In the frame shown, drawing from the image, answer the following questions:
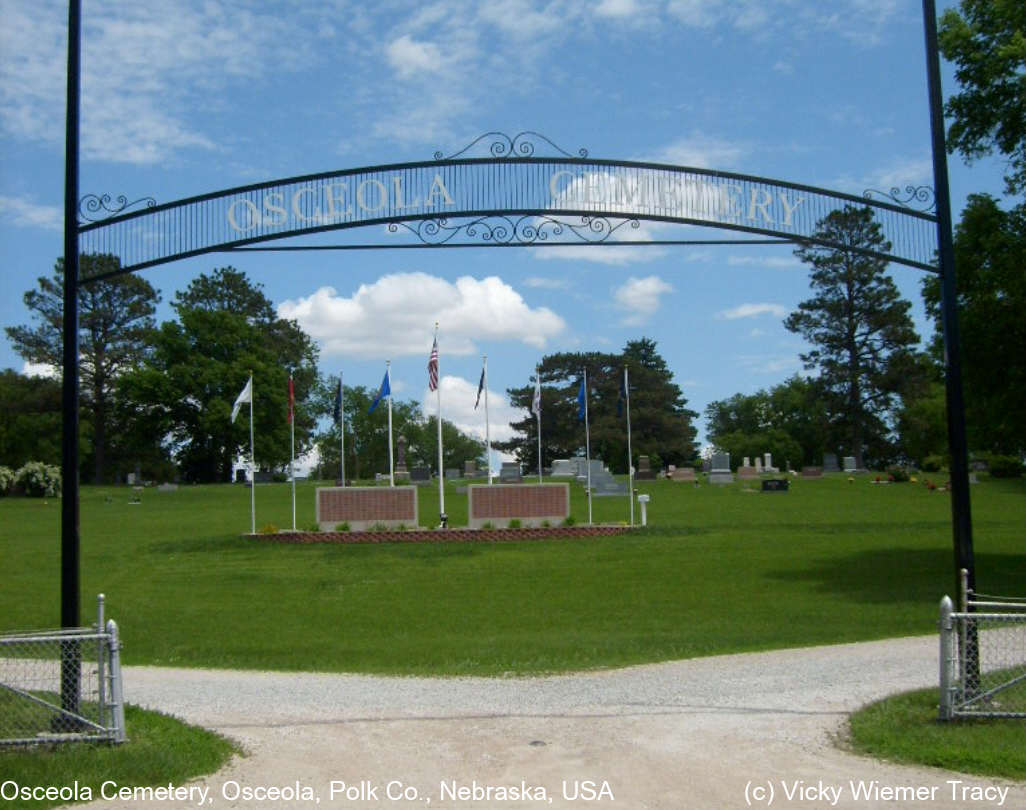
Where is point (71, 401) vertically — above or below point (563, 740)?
above

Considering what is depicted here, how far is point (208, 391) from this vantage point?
72.5 meters

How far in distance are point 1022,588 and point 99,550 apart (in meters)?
23.0

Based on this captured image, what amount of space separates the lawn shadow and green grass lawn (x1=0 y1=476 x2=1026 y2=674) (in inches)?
3.3

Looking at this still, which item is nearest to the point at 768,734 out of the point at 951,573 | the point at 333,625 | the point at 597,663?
the point at 597,663

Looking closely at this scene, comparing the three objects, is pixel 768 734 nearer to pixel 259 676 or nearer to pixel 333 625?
pixel 259 676

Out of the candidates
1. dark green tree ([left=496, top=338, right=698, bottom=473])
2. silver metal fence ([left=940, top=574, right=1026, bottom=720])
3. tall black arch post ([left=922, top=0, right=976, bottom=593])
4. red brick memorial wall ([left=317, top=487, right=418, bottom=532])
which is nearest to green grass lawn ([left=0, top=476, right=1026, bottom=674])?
red brick memorial wall ([left=317, top=487, right=418, bottom=532])

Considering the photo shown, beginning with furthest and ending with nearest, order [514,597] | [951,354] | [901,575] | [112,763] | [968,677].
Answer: [901,575]
[514,597]
[951,354]
[968,677]
[112,763]

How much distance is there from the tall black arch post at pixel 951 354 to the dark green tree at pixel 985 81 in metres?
9.84

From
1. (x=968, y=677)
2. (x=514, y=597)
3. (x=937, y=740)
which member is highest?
(x=968, y=677)

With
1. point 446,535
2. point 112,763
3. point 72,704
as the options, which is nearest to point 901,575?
point 446,535

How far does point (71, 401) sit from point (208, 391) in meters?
66.0

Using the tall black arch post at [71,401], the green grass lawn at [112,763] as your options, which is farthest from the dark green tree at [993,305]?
the green grass lawn at [112,763]

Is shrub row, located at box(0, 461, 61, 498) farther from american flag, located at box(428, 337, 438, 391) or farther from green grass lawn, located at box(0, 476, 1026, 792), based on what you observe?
american flag, located at box(428, 337, 438, 391)

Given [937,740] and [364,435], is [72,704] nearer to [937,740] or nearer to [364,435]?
[937,740]
